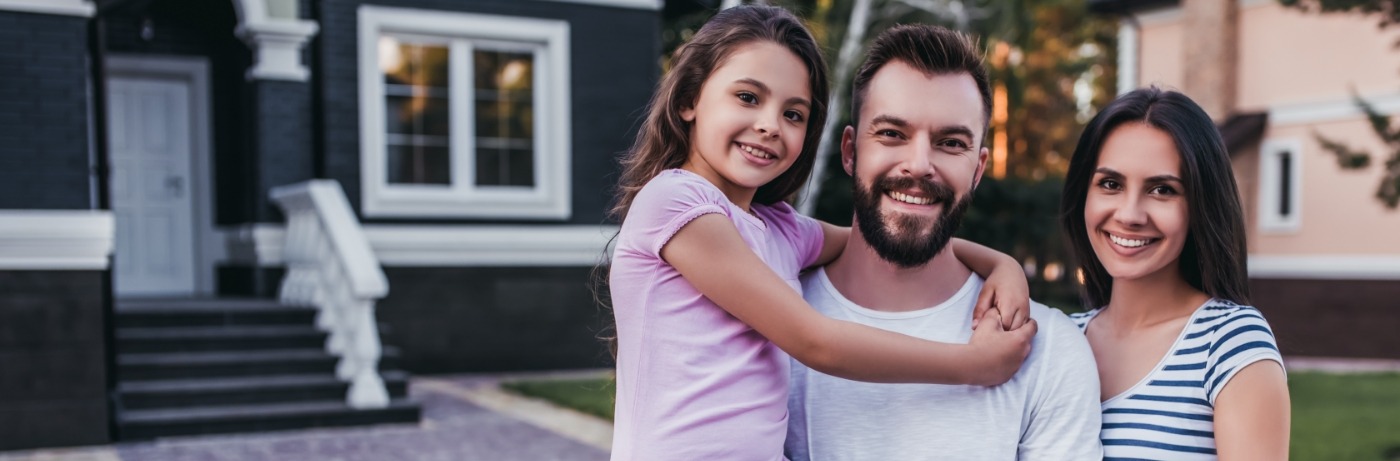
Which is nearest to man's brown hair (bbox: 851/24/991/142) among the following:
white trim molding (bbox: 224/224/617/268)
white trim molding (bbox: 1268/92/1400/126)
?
white trim molding (bbox: 224/224/617/268)

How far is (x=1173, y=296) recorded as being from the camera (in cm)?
197

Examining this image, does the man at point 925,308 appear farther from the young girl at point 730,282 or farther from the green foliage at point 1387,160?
the green foliage at point 1387,160

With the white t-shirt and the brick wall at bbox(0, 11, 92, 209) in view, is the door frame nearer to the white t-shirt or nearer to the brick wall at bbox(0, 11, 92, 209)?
the brick wall at bbox(0, 11, 92, 209)

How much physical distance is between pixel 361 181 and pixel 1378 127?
7.37 m

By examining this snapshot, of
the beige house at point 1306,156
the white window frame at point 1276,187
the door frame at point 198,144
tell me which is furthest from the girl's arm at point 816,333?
the white window frame at point 1276,187

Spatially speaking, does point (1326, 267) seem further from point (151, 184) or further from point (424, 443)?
point (151, 184)

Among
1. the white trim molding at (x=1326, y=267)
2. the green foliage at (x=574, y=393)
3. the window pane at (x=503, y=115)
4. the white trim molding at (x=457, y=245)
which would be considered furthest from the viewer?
the white trim molding at (x=1326, y=267)

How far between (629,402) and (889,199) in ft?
1.79

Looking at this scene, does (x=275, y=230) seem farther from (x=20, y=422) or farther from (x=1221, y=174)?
(x=1221, y=174)

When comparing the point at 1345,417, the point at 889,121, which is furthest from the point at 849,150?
the point at 1345,417

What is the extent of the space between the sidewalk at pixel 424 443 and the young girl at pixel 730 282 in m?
4.56

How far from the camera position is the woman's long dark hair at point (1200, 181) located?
1.86 meters

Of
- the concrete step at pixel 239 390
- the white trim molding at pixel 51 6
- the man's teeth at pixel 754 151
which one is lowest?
the concrete step at pixel 239 390

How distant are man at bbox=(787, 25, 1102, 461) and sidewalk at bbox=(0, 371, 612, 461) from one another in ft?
15.2
